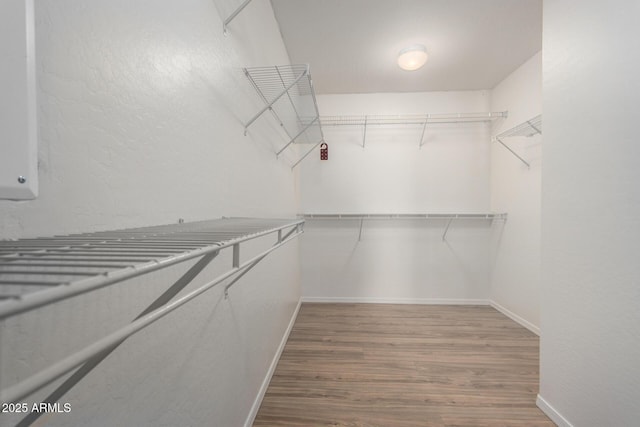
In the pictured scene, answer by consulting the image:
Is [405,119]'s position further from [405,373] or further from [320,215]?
[405,373]

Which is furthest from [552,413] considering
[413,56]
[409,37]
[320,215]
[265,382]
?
[409,37]

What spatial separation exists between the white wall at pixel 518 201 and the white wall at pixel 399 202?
0.16 meters

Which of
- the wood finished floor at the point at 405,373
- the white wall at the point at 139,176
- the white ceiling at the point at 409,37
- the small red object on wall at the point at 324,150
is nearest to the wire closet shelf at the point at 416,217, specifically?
the small red object on wall at the point at 324,150

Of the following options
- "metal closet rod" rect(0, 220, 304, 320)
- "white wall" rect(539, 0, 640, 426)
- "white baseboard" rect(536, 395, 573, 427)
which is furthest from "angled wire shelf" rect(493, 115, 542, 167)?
"metal closet rod" rect(0, 220, 304, 320)

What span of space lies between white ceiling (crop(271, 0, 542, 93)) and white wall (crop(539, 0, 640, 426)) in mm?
605

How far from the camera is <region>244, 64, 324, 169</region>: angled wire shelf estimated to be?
131 centimetres

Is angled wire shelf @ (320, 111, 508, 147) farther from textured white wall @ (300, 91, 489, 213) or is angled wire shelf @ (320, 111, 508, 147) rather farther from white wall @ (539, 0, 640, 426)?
white wall @ (539, 0, 640, 426)

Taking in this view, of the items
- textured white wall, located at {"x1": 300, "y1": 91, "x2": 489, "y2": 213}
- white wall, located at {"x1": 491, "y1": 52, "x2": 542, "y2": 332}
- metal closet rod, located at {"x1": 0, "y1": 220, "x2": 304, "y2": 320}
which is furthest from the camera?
textured white wall, located at {"x1": 300, "y1": 91, "x2": 489, "y2": 213}

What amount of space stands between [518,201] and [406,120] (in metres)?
1.40

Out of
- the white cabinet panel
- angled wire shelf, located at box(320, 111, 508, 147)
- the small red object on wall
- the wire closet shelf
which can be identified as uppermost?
angled wire shelf, located at box(320, 111, 508, 147)

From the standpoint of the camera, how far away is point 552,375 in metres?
1.43

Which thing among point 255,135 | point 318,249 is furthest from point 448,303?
point 255,135

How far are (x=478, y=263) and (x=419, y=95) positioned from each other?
6.69 feet

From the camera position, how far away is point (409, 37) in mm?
2139
